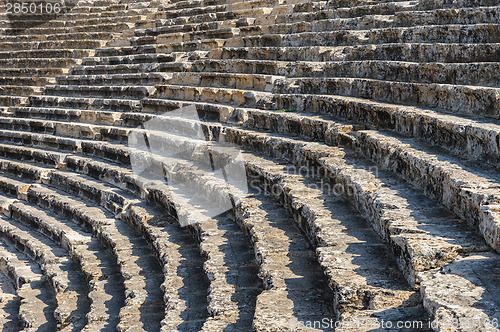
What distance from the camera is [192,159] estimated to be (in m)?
9.16

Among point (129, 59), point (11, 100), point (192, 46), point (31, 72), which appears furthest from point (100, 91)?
point (31, 72)

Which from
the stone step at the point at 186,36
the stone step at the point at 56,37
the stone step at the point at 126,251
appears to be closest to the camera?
the stone step at the point at 126,251

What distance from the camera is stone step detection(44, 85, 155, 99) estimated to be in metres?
12.3

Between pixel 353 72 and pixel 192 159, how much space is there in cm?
262

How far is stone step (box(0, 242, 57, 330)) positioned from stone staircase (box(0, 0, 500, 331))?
0.03 m

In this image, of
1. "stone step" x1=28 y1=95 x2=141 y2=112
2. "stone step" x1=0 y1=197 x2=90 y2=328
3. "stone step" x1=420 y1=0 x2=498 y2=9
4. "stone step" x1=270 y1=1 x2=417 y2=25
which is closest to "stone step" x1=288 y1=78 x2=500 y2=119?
"stone step" x1=270 y1=1 x2=417 y2=25

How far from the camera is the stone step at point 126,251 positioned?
5.54 m

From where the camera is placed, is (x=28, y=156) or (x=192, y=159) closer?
(x=192, y=159)

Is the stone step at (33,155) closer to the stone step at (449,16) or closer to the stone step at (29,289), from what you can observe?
the stone step at (29,289)

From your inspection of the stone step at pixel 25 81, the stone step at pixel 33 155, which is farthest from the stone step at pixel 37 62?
the stone step at pixel 33 155

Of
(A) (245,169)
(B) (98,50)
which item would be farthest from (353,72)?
(B) (98,50)

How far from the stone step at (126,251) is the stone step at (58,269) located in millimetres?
515

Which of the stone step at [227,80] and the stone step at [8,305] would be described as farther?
the stone step at [227,80]

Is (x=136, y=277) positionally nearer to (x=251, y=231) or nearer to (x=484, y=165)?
(x=251, y=231)
